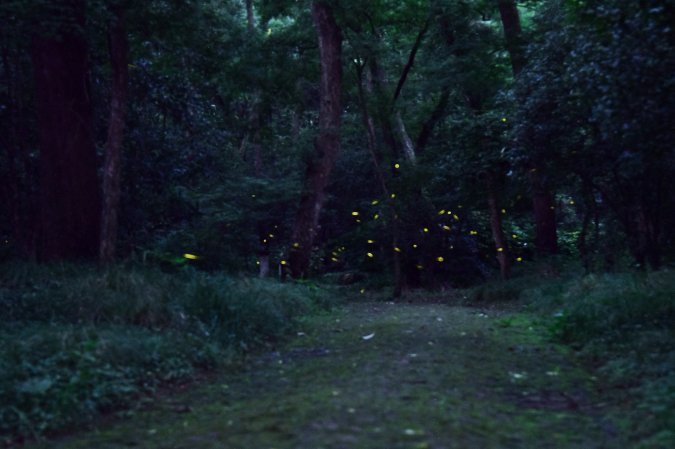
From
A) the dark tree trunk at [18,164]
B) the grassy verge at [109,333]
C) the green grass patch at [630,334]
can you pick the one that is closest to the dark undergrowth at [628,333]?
the green grass patch at [630,334]

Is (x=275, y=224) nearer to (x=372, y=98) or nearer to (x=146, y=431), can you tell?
(x=372, y=98)

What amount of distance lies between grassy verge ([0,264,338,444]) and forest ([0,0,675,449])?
0.04 metres

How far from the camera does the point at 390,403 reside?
21.6 feet

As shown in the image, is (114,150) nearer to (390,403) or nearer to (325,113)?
(325,113)

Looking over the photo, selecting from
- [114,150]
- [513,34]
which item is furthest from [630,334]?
[513,34]

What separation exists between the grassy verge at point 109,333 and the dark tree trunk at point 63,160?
1.68 meters

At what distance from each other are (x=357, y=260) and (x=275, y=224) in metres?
3.38

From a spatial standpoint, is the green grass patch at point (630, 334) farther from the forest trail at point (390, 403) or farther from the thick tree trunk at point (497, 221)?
the thick tree trunk at point (497, 221)

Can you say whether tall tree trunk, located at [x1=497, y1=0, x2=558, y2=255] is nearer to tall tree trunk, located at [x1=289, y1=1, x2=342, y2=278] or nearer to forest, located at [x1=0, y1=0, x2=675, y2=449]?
forest, located at [x1=0, y1=0, x2=675, y2=449]

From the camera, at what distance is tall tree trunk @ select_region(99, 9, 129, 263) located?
12.9 meters

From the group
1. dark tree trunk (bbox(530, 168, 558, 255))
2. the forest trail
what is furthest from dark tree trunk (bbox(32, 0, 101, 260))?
dark tree trunk (bbox(530, 168, 558, 255))

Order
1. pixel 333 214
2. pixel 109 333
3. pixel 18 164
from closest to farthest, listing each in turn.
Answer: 1. pixel 109 333
2. pixel 18 164
3. pixel 333 214

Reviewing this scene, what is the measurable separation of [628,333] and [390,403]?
485 centimetres

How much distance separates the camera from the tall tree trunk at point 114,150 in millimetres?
12898
